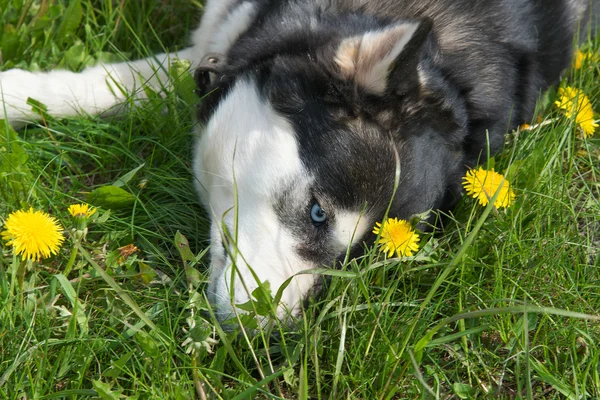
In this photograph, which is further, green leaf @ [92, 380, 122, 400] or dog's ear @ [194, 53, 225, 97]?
A: dog's ear @ [194, 53, 225, 97]

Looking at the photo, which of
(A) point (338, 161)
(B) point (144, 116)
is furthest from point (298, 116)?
(B) point (144, 116)

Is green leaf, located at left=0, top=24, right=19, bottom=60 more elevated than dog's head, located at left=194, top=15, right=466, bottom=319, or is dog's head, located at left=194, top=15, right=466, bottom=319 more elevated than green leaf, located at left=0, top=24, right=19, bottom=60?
green leaf, located at left=0, top=24, right=19, bottom=60

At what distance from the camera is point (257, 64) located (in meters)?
2.94

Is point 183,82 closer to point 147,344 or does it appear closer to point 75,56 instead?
point 75,56

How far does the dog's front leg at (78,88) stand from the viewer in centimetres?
327

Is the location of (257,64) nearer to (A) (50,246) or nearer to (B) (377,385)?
(A) (50,246)

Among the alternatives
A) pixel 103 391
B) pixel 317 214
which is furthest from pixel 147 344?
pixel 317 214

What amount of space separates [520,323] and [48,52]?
2.76 metres

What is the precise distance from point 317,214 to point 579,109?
5.02 feet

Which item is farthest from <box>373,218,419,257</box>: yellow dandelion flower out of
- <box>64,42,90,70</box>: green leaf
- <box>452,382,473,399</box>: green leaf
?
<box>64,42,90,70</box>: green leaf

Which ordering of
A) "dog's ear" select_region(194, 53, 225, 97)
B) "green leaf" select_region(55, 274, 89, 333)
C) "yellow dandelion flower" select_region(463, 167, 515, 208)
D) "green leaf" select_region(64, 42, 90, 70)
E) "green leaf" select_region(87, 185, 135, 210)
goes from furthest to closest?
"green leaf" select_region(64, 42, 90, 70)
"dog's ear" select_region(194, 53, 225, 97)
"green leaf" select_region(87, 185, 135, 210)
"yellow dandelion flower" select_region(463, 167, 515, 208)
"green leaf" select_region(55, 274, 89, 333)

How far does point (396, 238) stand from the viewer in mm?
2537

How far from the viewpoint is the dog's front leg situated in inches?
129

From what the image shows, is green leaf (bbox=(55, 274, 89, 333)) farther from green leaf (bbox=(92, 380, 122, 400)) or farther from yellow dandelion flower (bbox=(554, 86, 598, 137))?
yellow dandelion flower (bbox=(554, 86, 598, 137))
